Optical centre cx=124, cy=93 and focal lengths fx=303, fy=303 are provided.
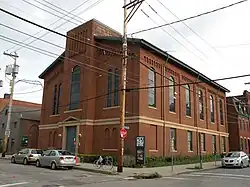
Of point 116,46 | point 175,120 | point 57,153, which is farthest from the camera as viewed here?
→ point 175,120

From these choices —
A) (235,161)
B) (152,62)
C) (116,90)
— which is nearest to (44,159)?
(116,90)

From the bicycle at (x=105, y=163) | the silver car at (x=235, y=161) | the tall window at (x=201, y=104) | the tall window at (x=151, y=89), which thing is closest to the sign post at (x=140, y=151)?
the bicycle at (x=105, y=163)

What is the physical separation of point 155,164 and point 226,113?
90.5ft

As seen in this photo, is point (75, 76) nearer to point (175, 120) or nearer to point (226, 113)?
point (175, 120)

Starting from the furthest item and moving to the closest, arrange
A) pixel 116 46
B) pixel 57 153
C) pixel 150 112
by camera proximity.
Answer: pixel 116 46 < pixel 150 112 < pixel 57 153

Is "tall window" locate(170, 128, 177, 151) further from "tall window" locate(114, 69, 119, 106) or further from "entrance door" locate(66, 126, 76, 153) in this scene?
"entrance door" locate(66, 126, 76, 153)

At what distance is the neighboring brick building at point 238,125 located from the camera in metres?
49.6

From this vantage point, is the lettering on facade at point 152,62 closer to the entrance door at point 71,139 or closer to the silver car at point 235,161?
the entrance door at point 71,139

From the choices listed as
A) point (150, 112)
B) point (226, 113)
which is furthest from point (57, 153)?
point (226, 113)

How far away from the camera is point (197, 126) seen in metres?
38.2

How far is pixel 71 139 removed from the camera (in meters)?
Result: 31.5

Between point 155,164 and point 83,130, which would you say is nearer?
point 155,164

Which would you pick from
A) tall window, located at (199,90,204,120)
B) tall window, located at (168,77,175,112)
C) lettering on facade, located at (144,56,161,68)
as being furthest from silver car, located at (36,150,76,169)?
tall window, located at (199,90,204,120)

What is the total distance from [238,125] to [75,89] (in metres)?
30.0
